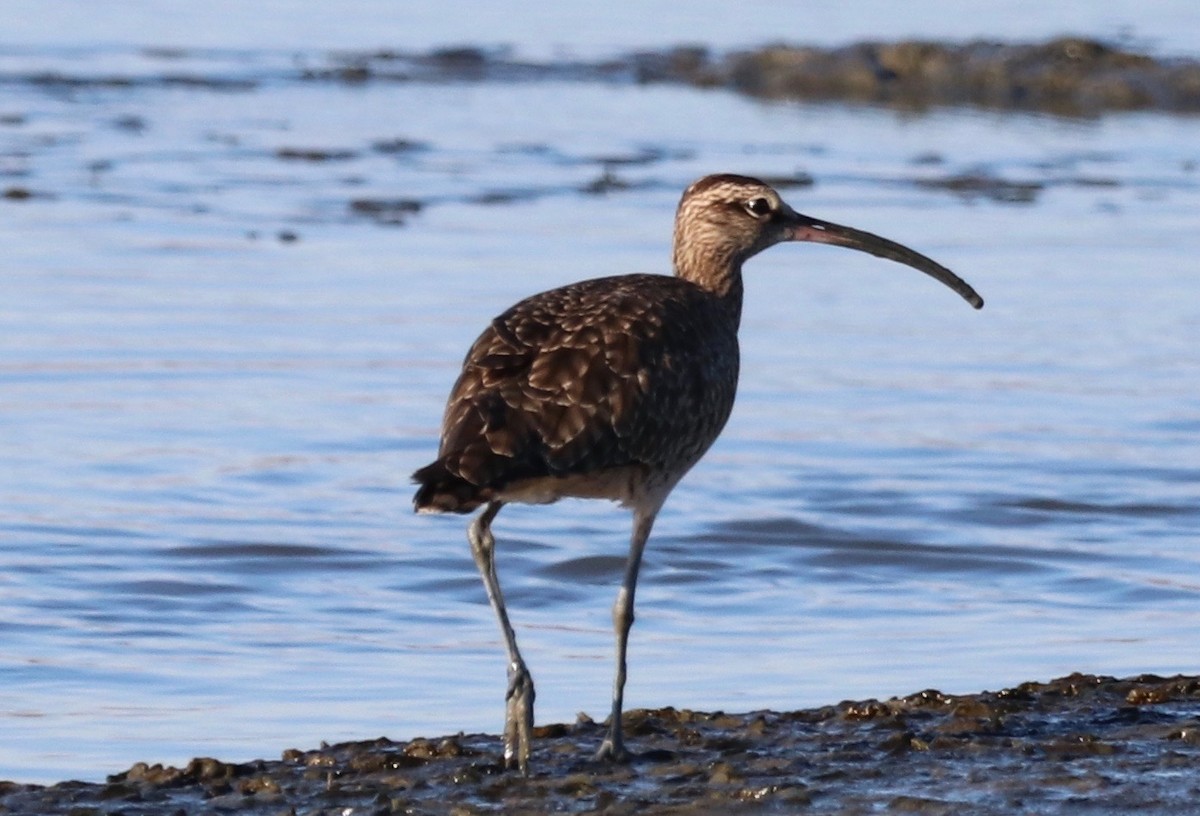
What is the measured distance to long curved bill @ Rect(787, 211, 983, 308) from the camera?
726cm

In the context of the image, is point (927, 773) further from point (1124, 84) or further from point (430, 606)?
point (1124, 84)

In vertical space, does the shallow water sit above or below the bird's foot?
above

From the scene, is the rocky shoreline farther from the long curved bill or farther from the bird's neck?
the bird's neck

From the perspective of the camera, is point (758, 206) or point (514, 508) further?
point (514, 508)

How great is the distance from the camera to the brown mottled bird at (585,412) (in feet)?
19.2

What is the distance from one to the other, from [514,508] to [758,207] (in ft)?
9.27

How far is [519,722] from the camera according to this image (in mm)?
6008

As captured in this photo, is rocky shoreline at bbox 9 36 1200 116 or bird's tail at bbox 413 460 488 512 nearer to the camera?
bird's tail at bbox 413 460 488 512

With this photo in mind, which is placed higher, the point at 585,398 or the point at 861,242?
the point at 861,242

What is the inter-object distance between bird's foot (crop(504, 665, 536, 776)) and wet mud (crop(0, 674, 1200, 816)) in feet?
0.14

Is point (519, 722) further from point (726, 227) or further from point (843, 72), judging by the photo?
point (843, 72)

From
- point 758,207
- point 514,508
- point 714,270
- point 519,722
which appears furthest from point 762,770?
point 514,508

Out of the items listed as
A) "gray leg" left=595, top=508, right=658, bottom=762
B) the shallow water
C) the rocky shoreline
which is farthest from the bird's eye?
the rocky shoreline

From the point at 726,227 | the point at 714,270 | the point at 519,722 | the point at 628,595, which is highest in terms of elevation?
the point at 726,227
